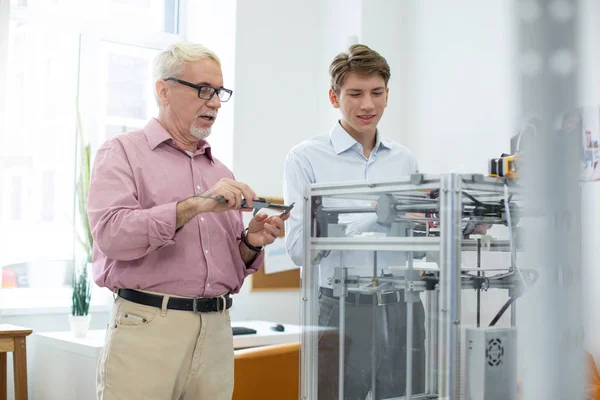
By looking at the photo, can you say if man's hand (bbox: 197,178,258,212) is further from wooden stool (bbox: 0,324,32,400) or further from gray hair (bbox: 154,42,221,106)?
wooden stool (bbox: 0,324,32,400)

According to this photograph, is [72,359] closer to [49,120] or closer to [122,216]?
[49,120]

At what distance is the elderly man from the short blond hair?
15.3 inches

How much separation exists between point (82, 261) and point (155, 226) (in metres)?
2.48

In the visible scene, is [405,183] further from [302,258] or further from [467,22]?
[467,22]

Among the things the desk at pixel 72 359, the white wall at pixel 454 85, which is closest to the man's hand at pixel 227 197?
the desk at pixel 72 359

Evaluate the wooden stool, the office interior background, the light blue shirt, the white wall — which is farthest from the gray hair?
the white wall

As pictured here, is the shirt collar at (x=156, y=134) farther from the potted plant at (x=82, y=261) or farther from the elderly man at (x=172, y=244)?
the potted plant at (x=82, y=261)

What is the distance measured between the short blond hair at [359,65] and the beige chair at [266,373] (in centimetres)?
108

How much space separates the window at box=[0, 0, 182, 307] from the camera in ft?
14.1

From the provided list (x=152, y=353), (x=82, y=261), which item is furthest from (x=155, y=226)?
(x=82, y=261)

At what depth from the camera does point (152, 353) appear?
160 cm

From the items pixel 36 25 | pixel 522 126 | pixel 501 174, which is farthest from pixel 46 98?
pixel 522 126

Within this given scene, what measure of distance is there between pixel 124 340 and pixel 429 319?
71cm

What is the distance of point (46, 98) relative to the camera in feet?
14.6
